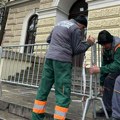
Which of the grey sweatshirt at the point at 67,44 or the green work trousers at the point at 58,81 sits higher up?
the grey sweatshirt at the point at 67,44

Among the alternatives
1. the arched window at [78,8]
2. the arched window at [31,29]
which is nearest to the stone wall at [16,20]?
the arched window at [31,29]

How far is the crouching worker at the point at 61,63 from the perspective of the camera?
Answer: 3.18 meters

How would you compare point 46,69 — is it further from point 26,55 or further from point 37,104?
point 26,55

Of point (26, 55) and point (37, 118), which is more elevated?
point (26, 55)

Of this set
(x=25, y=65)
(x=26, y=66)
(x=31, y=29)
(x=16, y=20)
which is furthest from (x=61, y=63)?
(x=16, y=20)

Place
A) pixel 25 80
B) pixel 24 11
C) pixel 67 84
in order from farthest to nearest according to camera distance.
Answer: pixel 24 11 → pixel 25 80 → pixel 67 84

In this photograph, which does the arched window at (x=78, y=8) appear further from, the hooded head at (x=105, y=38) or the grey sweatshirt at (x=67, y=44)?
the grey sweatshirt at (x=67, y=44)

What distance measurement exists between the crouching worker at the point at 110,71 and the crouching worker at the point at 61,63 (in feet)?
0.74

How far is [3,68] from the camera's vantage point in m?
6.04

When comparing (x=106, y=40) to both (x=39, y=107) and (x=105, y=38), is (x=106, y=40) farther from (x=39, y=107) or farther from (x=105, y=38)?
(x=39, y=107)

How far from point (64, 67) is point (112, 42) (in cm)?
82

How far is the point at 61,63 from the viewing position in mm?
3287

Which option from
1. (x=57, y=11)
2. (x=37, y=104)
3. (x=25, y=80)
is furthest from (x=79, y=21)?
(x=57, y=11)

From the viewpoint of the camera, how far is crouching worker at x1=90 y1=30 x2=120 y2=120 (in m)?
3.05
